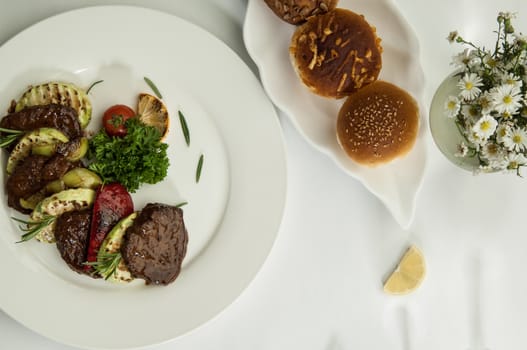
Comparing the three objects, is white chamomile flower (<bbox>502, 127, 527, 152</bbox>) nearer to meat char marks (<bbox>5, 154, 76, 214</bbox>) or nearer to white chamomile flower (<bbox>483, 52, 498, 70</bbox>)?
white chamomile flower (<bbox>483, 52, 498, 70</bbox>)

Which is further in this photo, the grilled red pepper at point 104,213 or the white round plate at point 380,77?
the white round plate at point 380,77

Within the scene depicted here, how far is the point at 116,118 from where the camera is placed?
1727 mm

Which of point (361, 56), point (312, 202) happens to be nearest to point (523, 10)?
point (361, 56)

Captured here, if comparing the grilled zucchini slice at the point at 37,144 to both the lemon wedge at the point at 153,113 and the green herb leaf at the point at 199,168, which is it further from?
the green herb leaf at the point at 199,168

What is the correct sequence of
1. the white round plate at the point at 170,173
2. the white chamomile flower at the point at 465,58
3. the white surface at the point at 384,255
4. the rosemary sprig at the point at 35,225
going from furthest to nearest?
1. the white surface at the point at 384,255
2. the white round plate at the point at 170,173
3. the rosemary sprig at the point at 35,225
4. the white chamomile flower at the point at 465,58

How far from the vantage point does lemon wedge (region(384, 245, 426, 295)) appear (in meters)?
1.94

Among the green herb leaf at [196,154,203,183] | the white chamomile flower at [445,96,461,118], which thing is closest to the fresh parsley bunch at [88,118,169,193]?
the green herb leaf at [196,154,203,183]

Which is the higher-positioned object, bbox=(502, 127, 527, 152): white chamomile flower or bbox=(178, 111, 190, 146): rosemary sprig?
bbox=(178, 111, 190, 146): rosemary sprig

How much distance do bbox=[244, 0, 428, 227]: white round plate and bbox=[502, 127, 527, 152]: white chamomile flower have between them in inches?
14.1

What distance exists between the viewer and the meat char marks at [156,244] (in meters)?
1.67

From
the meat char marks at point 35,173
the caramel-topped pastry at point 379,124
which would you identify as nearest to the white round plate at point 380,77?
the caramel-topped pastry at point 379,124

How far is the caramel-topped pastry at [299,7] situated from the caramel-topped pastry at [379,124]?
277mm

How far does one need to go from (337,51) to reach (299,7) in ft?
0.58

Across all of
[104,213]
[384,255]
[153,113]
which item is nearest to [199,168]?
[153,113]
